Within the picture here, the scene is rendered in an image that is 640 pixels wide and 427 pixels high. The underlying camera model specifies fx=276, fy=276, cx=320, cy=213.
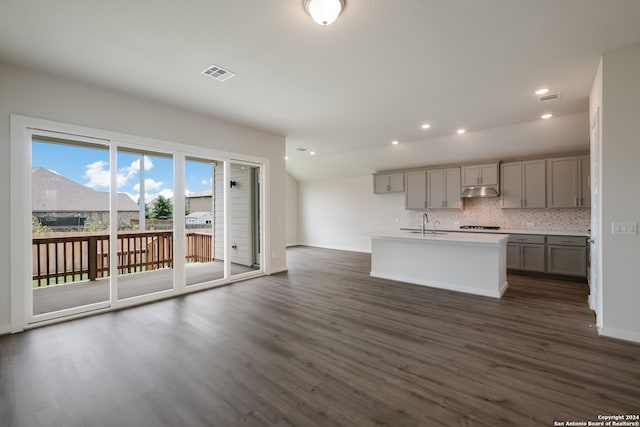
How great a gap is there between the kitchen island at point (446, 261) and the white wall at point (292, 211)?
5.61 meters

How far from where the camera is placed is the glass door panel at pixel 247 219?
6348mm

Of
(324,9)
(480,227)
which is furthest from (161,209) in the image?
(480,227)

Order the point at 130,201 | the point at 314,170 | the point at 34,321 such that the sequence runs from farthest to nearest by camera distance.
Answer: the point at 314,170, the point at 130,201, the point at 34,321

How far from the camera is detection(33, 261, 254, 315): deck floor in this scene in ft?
13.1

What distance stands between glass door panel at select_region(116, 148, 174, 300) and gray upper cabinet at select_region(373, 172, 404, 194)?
560 cm

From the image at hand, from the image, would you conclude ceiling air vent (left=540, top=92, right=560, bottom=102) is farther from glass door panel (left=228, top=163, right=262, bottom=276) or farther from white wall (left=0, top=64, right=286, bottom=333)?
glass door panel (left=228, top=163, right=262, bottom=276)

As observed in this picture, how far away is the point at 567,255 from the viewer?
17.1 feet

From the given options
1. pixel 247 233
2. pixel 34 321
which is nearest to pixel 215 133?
pixel 247 233

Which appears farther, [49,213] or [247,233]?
[247,233]

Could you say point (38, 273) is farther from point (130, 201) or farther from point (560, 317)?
point (560, 317)

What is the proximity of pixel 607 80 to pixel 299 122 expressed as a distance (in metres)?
4.10

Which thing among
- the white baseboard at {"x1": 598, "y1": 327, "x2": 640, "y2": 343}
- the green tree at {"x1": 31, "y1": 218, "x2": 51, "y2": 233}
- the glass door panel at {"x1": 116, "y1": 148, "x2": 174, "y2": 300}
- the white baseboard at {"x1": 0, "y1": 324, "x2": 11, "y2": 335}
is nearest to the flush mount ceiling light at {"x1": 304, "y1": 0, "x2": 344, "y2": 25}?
the glass door panel at {"x1": 116, "y1": 148, "x2": 174, "y2": 300}

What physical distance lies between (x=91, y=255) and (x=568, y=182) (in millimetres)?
9383

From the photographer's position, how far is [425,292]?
177 inches
